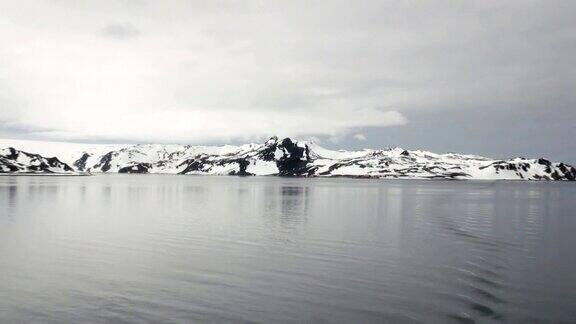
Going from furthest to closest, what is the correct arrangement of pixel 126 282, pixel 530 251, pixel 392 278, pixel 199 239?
pixel 199 239
pixel 530 251
pixel 392 278
pixel 126 282

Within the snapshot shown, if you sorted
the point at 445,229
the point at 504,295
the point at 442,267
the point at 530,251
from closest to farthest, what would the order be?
1. the point at 504,295
2. the point at 442,267
3. the point at 530,251
4. the point at 445,229

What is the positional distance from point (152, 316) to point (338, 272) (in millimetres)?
13671

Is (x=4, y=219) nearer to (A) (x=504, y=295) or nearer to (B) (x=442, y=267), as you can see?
(B) (x=442, y=267)

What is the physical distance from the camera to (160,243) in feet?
137

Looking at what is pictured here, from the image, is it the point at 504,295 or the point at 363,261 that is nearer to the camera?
the point at 504,295

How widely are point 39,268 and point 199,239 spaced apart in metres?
16.2

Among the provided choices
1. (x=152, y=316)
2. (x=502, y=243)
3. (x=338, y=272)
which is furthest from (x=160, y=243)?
(x=502, y=243)

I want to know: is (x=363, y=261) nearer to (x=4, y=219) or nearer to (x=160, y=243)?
(x=160, y=243)

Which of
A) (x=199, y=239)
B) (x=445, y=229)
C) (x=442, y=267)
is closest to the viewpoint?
(x=442, y=267)

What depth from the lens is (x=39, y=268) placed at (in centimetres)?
3011

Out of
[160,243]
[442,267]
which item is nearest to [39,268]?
[160,243]

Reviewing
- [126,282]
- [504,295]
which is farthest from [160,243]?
[504,295]

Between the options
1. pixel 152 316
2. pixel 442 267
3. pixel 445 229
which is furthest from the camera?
pixel 445 229

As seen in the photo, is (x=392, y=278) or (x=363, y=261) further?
(x=363, y=261)
